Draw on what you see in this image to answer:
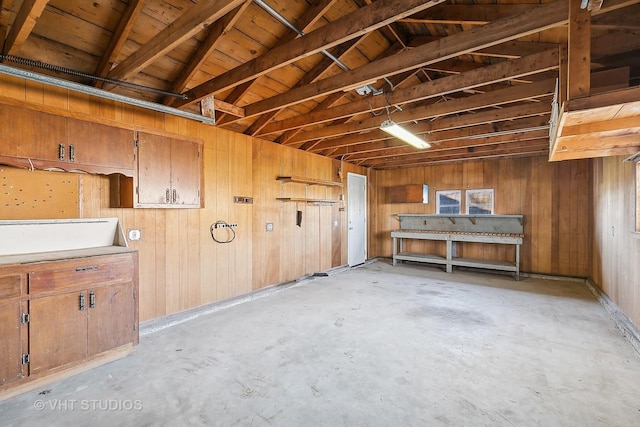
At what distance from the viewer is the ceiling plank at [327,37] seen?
1747 mm

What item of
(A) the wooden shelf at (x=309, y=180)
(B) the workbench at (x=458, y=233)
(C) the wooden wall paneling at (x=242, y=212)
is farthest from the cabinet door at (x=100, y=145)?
(B) the workbench at (x=458, y=233)

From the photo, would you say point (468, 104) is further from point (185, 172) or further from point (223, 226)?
point (223, 226)

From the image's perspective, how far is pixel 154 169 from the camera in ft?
9.95

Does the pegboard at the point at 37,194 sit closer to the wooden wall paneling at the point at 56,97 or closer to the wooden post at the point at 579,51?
the wooden wall paneling at the point at 56,97

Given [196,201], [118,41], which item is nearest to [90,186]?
[196,201]

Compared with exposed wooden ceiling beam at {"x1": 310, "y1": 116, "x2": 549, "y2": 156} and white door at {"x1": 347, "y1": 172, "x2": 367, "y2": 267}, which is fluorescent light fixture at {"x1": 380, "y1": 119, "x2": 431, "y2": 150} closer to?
exposed wooden ceiling beam at {"x1": 310, "y1": 116, "x2": 549, "y2": 156}

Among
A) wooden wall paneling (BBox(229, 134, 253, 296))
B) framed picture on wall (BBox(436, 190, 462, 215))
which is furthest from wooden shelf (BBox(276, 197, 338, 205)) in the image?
framed picture on wall (BBox(436, 190, 462, 215))

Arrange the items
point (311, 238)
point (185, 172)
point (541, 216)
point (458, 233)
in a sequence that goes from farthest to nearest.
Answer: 1. point (458, 233)
2. point (541, 216)
3. point (311, 238)
4. point (185, 172)

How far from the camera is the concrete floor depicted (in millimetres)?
1868

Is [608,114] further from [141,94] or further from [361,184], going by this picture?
[361,184]

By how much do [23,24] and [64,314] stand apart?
2093 millimetres

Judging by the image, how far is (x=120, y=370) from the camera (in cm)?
240

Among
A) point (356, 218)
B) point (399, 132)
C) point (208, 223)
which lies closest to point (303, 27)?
point (399, 132)

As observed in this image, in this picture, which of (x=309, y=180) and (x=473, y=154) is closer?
(x=309, y=180)
